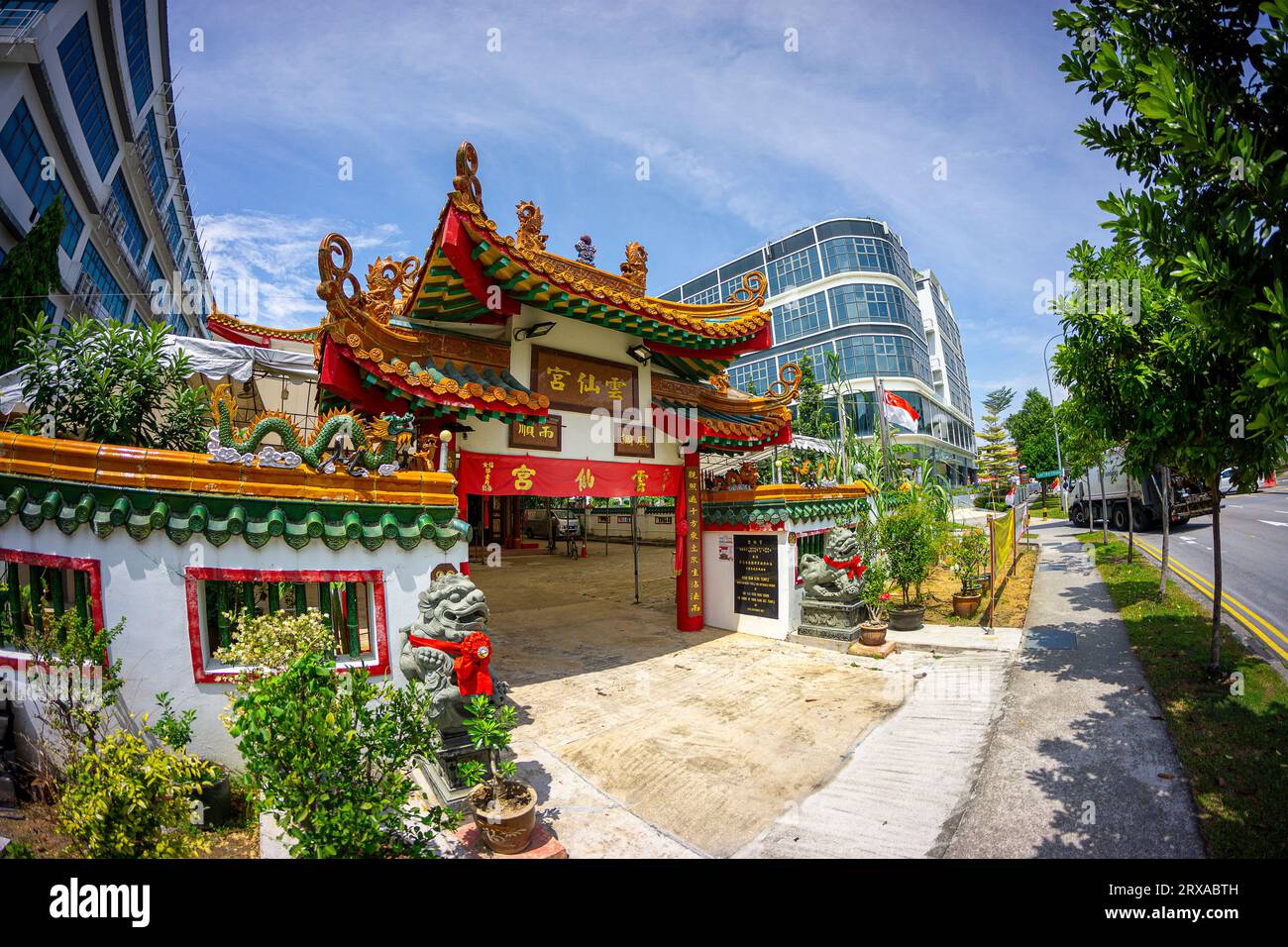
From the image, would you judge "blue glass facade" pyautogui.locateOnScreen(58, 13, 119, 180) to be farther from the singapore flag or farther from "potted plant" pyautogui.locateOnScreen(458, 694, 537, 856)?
the singapore flag

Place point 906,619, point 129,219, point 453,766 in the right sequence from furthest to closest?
point 129,219
point 906,619
point 453,766

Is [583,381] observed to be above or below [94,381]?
above

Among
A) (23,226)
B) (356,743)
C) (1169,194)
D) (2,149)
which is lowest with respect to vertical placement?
(356,743)

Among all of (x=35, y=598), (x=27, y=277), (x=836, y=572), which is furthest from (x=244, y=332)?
(x=836, y=572)

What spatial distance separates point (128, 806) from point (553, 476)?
18.2 feet

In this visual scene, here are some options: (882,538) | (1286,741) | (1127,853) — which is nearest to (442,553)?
(1127,853)

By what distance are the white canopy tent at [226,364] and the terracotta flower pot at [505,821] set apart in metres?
8.22

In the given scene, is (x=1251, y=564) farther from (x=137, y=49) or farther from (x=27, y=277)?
(x=137, y=49)

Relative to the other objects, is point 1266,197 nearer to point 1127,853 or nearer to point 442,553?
point 1127,853

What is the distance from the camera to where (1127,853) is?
3.68 metres

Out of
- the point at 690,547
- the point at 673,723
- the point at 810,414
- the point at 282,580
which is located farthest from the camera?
the point at 810,414

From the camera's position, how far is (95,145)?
19.1 m

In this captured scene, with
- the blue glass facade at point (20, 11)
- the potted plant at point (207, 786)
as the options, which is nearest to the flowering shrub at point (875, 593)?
the potted plant at point (207, 786)
